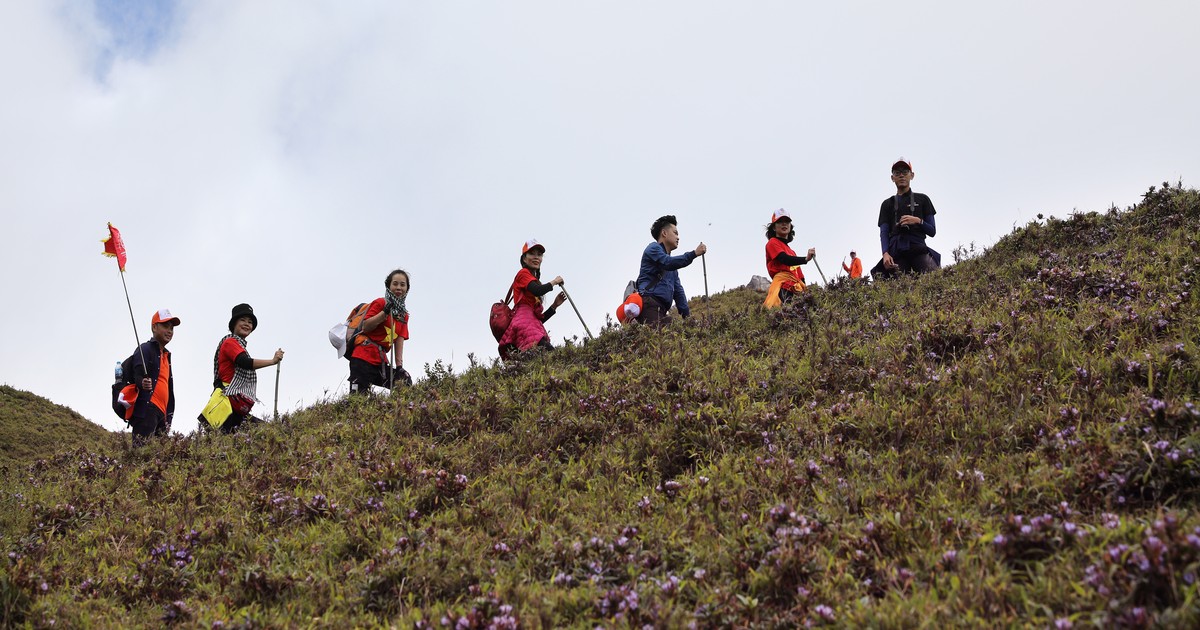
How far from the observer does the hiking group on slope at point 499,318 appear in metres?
11.7

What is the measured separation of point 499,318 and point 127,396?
16.4 ft

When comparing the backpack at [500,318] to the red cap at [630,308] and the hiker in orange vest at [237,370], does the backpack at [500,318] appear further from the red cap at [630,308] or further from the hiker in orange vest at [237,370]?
the hiker in orange vest at [237,370]

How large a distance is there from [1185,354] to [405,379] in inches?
358

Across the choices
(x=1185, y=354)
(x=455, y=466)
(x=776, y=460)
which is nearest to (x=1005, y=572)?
(x=776, y=460)

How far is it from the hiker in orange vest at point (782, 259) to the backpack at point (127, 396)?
29.4 ft

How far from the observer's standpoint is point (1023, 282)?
969 cm

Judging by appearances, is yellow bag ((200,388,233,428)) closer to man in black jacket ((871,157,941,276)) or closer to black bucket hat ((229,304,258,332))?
black bucket hat ((229,304,258,332))

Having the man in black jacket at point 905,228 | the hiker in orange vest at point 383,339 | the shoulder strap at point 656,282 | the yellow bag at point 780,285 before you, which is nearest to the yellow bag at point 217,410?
the hiker in orange vest at point 383,339

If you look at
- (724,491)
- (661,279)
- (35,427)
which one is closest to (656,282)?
(661,279)

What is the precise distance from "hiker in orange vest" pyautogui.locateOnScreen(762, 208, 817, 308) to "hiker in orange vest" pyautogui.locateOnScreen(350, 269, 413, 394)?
17.9 ft

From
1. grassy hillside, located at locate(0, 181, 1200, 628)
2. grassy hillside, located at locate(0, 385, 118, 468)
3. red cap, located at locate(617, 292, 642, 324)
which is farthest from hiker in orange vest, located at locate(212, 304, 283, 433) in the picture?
grassy hillside, located at locate(0, 385, 118, 468)

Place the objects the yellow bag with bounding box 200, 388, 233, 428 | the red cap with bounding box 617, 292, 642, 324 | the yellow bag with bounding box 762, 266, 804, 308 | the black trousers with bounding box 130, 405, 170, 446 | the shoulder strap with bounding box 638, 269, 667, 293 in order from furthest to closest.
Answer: the yellow bag with bounding box 762, 266, 804, 308 → the shoulder strap with bounding box 638, 269, 667, 293 → the red cap with bounding box 617, 292, 642, 324 → the black trousers with bounding box 130, 405, 170, 446 → the yellow bag with bounding box 200, 388, 233, 428

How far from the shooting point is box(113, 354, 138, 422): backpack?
11.7m

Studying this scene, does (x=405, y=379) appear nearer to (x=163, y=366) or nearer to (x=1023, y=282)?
(x=163, y=366)
